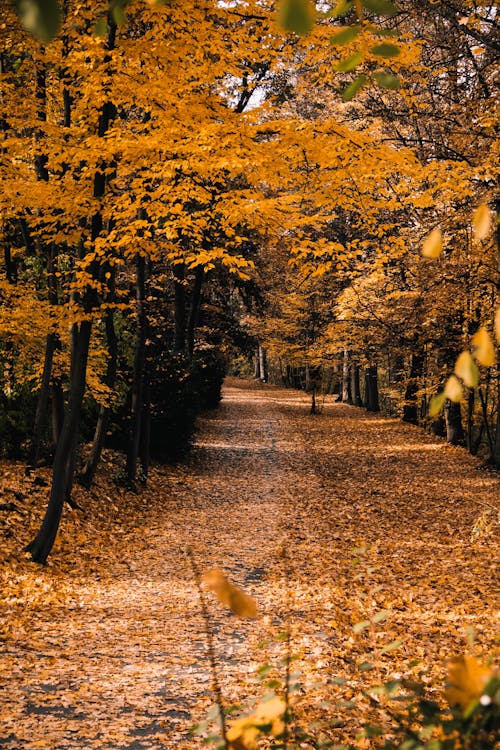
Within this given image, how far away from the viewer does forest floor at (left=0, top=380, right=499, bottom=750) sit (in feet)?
14.5

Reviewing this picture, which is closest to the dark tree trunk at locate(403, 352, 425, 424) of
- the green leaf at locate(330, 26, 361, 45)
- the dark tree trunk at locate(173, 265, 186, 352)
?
the dark tree trunk at locate(173, 265, 186, 352)

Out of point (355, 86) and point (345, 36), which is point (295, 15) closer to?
point (345, 36)

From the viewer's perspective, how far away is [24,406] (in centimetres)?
1112

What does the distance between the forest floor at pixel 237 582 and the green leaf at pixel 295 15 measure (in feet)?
4.55

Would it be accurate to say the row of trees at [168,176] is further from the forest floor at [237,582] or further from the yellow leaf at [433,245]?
the forest floor at [237,582]

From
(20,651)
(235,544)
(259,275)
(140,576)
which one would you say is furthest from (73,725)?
(259,275)

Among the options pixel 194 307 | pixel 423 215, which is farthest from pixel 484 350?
pixel 194 307

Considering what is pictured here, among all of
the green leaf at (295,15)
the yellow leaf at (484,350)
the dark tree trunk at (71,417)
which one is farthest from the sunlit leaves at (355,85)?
the dark tree trunk at (71,417)

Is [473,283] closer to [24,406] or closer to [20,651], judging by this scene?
[24,406]

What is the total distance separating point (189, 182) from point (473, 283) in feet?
27.2

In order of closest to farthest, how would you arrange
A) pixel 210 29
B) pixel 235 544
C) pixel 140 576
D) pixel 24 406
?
pixel 210 29, pixel 140 576, pixel 235 544, pixel 24 406

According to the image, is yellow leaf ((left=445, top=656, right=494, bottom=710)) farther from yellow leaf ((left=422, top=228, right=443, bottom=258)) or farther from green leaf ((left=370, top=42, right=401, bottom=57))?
green leaf ((left=370, top=42, right=401, bottom=57))

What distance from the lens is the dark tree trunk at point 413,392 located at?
20.4 meters

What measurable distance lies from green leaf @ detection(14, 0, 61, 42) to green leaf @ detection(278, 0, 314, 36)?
39cm
